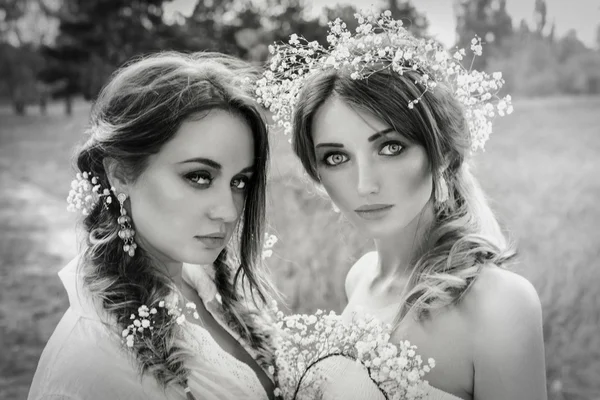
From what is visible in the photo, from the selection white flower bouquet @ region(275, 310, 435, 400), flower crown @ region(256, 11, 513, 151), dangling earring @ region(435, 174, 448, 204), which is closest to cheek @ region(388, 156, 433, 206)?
dangling earring @ region(435, 174, 448, 204)

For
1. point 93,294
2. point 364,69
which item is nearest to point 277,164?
point 364,69

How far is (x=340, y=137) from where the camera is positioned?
7.00 ft

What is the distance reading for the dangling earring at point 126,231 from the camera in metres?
2.02

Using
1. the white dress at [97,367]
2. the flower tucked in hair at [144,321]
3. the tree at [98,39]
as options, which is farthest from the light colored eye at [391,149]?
the tree at [98,39]

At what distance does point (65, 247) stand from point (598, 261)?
3.42 meters

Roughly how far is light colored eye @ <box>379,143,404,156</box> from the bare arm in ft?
1.94

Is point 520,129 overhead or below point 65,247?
overhead

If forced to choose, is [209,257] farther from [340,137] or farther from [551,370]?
[551,370]

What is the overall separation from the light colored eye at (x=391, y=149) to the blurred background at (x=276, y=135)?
158 centimetres

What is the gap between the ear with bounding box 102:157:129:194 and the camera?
2014 mm

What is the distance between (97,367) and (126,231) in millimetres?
463

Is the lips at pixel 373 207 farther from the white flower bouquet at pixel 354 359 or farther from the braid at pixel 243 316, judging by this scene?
the braid at pixel 243 316

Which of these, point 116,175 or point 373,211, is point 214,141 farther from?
point 373,211

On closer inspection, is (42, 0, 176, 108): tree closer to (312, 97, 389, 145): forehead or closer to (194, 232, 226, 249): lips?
(312, 97, 389, 145): forehead
